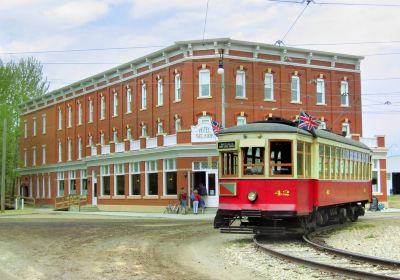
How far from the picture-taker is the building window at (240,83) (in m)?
40.1

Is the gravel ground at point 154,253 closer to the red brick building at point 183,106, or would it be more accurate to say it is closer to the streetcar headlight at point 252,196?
the streetcar headlight at point 252,196

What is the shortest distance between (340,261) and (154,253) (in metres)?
4.65

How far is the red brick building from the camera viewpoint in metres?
38.6

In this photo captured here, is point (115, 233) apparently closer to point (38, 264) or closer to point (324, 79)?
point (38, 264)

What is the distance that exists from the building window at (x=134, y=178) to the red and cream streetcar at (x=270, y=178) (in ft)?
82.7

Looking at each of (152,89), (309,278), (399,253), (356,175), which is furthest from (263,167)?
(152,89)

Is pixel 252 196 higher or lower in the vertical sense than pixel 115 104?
lower

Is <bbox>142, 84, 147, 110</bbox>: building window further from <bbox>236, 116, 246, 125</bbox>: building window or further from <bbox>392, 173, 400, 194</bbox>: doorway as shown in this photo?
<bbox>392, 173, 400, 194</bbox>: doorway

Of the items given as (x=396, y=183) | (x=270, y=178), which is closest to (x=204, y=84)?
(x=270, y=178)

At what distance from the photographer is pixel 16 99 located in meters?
63.6

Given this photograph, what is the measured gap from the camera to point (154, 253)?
47.7 ft

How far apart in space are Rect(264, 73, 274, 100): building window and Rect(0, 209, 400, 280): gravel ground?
2071 centimetres

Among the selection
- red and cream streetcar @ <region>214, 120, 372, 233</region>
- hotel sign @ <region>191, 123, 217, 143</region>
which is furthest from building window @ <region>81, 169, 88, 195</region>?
red and cream streetcar @ <region>214, 120, 372, 233</region>

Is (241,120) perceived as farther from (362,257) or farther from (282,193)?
(362,257)
